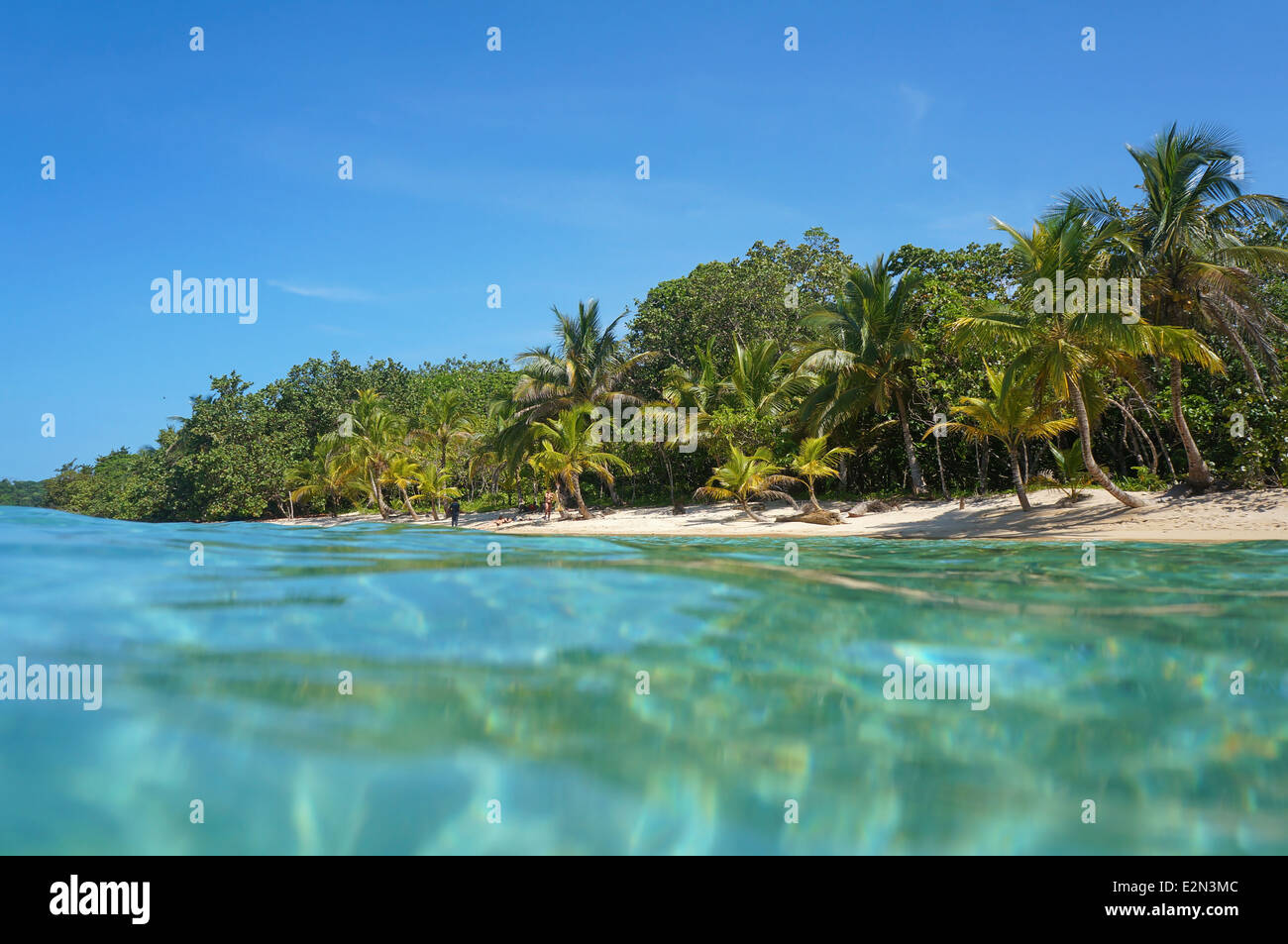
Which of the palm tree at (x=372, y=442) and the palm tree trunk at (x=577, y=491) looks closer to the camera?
the palm tree trunk at (x=577, y=491)

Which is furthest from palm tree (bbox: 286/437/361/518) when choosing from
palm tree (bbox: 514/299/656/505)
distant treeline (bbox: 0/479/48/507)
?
distant treeline (bbox: 0/479/48/507)

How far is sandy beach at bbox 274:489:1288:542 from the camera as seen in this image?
1468 centimetres

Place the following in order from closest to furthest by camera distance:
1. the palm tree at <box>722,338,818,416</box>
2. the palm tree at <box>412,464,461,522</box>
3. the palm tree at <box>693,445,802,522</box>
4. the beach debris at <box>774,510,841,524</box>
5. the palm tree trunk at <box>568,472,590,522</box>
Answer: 1. the beach debris at <box>774,510,841,524</box>
2. the palm tree at <box>693,445,802,522</box>
3. the palm tree at <box>722,338,818,416</box>
4. the palm tree trunk at <box>568,472,590,522</box>
5. the palm tree at <box>412,464,461,522</box>

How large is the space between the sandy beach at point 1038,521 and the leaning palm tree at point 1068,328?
38.9 inches

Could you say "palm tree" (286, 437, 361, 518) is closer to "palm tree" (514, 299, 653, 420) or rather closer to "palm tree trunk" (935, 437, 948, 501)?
"palm tree" (514, 299, 653, 420)

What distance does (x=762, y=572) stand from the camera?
879 centimetres

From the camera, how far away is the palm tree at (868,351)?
930 inches

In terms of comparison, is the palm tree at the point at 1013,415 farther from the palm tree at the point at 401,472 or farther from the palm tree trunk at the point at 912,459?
the palm tree at the point at 401,472

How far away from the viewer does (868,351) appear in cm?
2355

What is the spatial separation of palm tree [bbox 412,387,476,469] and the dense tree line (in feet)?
0.39

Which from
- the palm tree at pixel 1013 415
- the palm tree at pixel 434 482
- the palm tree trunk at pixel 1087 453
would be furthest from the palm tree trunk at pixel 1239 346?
the palm tree at pixel 434 482
